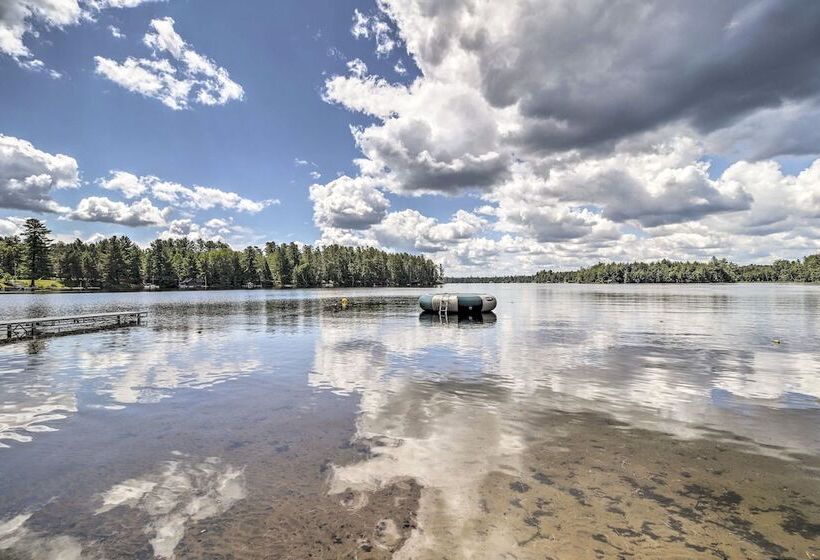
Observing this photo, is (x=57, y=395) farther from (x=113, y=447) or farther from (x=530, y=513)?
(x=530, y=513)

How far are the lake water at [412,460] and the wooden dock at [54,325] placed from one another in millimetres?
15640

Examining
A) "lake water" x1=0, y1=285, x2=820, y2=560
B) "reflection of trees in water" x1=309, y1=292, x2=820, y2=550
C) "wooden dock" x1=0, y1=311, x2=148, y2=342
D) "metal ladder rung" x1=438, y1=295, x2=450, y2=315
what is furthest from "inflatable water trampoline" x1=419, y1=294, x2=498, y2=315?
"wooden dock" x1=0, y1=311, x2=148, y2=342

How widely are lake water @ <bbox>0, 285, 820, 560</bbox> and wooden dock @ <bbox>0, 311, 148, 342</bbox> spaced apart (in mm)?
15640

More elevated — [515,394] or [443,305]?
[443,305]

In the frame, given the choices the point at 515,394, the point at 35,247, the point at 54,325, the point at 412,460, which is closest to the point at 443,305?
the point at 515,394

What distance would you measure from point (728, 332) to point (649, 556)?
33.5 m

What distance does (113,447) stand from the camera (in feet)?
32.5

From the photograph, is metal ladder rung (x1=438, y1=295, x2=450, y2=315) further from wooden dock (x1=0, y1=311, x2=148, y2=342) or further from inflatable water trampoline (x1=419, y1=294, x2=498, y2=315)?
wooden dock (x1=0, y1=311, x2=148, y2=342)

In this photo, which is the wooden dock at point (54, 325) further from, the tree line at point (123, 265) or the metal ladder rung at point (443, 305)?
the tree line at point (123, 265)

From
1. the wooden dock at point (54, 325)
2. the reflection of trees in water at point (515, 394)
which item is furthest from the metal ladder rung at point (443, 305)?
the wooden dock at point (54, 325)

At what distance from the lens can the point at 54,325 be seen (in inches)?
1599

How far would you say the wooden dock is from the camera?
3189 cm

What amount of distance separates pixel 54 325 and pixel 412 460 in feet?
152

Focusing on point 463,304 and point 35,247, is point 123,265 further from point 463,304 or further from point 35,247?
point 463,304
